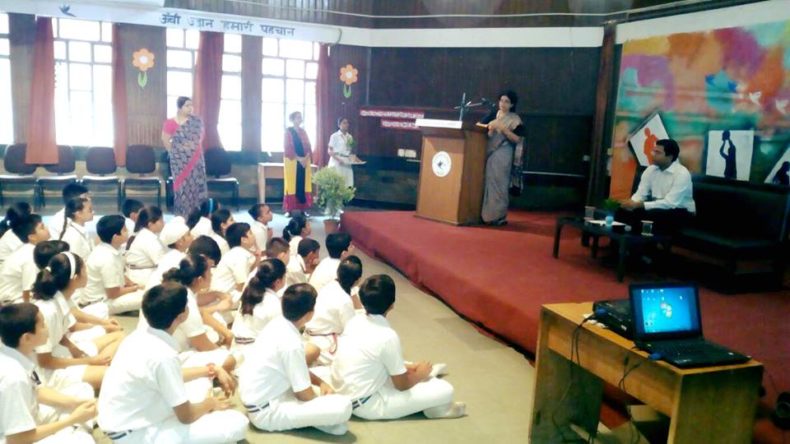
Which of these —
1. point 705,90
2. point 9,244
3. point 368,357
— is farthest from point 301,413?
point 705,90

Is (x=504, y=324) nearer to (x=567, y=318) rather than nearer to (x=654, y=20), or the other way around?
(x=567, y=318)

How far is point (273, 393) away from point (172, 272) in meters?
0.90

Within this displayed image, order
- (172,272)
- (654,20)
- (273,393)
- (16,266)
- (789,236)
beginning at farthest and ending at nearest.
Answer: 1. (654,20)
2. (789,236)
3. (16,266)
4. (172,272)
5. (273,393)

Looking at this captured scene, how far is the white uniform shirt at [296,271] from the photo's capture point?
4.34 meters

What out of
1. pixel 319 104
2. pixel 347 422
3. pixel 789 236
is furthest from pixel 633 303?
pixel 319 104

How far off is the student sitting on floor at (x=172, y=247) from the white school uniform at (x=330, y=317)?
33.8 inches

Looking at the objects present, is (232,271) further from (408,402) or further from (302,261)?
(408,402)

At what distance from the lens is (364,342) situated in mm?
2871

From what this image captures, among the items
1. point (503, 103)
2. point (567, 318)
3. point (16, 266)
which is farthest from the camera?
point (503, 103)

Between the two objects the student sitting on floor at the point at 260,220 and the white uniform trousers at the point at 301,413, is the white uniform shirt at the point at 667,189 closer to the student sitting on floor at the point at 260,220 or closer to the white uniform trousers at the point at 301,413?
the student sitting on floor at the point at 260,220

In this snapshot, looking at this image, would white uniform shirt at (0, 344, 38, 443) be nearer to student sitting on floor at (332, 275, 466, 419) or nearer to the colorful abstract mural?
student sitting on floor at (332, 275, 466, 419)

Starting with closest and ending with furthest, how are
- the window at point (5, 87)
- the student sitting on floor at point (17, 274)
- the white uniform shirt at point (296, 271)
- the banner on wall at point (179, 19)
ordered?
1. the student sitting on floor at point (17, 274)
2. the white uniform shirt at point (296, 271)
3. the banner on wall at point (179, 19)
4. the window at point (5, 87)

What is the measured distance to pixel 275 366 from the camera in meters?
2.74

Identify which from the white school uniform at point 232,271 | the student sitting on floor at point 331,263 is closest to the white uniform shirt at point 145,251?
the white school uniform at point 232,271
